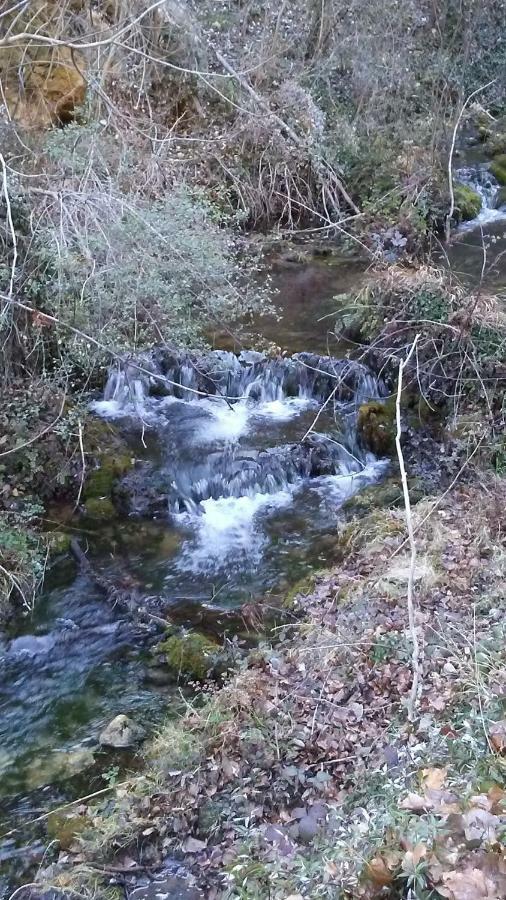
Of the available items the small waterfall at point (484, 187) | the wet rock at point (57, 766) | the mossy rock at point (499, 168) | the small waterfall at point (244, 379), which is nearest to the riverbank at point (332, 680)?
the wet rock at point (57, 766)

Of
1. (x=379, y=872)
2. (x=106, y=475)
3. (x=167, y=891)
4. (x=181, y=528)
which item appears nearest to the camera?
(x=379, y=872)

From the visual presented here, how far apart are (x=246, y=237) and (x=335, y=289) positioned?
198 centimetres

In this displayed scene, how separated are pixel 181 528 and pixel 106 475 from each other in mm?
894

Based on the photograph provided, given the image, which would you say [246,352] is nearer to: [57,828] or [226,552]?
[226,552]

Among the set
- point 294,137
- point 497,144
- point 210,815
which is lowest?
point 210,815

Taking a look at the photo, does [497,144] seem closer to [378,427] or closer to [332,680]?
[378,427]

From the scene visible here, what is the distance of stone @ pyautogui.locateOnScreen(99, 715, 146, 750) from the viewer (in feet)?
14.3

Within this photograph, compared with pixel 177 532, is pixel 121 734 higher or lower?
higher

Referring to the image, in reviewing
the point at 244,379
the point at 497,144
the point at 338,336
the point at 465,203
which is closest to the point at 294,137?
the point at 465,203

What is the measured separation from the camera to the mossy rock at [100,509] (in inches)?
256

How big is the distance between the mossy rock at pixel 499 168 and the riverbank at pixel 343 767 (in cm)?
1086

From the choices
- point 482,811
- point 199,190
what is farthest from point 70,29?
point 482,811

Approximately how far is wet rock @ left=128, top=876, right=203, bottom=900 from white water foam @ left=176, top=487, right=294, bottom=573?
2877 mm

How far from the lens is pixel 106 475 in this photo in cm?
677
